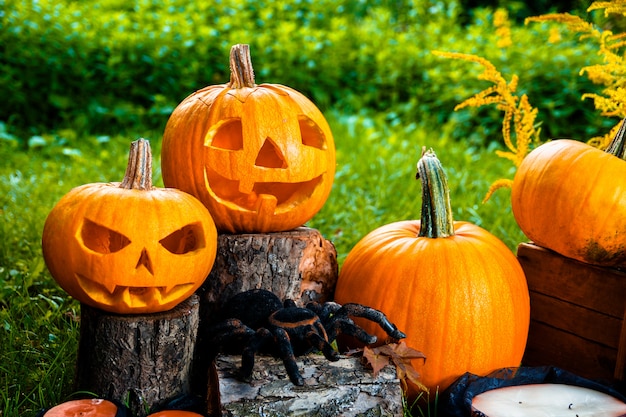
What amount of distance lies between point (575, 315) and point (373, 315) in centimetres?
84

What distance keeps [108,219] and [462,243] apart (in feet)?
3.90

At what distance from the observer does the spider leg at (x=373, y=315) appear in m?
2.40

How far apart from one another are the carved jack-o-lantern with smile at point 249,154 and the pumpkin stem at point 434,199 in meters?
0.37

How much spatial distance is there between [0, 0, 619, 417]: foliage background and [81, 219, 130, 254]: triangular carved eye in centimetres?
148

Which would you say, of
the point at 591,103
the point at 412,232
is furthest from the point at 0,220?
the point at 591,103

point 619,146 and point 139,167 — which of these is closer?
point 139,167

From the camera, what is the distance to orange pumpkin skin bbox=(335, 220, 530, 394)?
2.48m

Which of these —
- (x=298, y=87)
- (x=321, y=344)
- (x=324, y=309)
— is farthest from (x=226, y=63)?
(x=321, y=344)

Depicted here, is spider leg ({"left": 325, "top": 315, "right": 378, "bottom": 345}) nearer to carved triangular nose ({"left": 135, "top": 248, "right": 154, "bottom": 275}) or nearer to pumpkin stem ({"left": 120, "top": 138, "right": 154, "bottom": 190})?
carved triangular nose ({"left": 135, "top": 248, "right": 154, "bottom": 275})

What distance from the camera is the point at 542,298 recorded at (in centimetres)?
285

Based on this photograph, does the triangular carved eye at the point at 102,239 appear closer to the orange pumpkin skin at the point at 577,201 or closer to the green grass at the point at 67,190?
the green grass at the point at 67,190

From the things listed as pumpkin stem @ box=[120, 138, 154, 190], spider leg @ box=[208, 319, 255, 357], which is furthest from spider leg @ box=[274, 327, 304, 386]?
pumpkin stem @ box=[120, 138, 154, 190]

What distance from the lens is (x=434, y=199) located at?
2605mm

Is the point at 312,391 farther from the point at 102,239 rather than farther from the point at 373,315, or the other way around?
the point at 102,239
